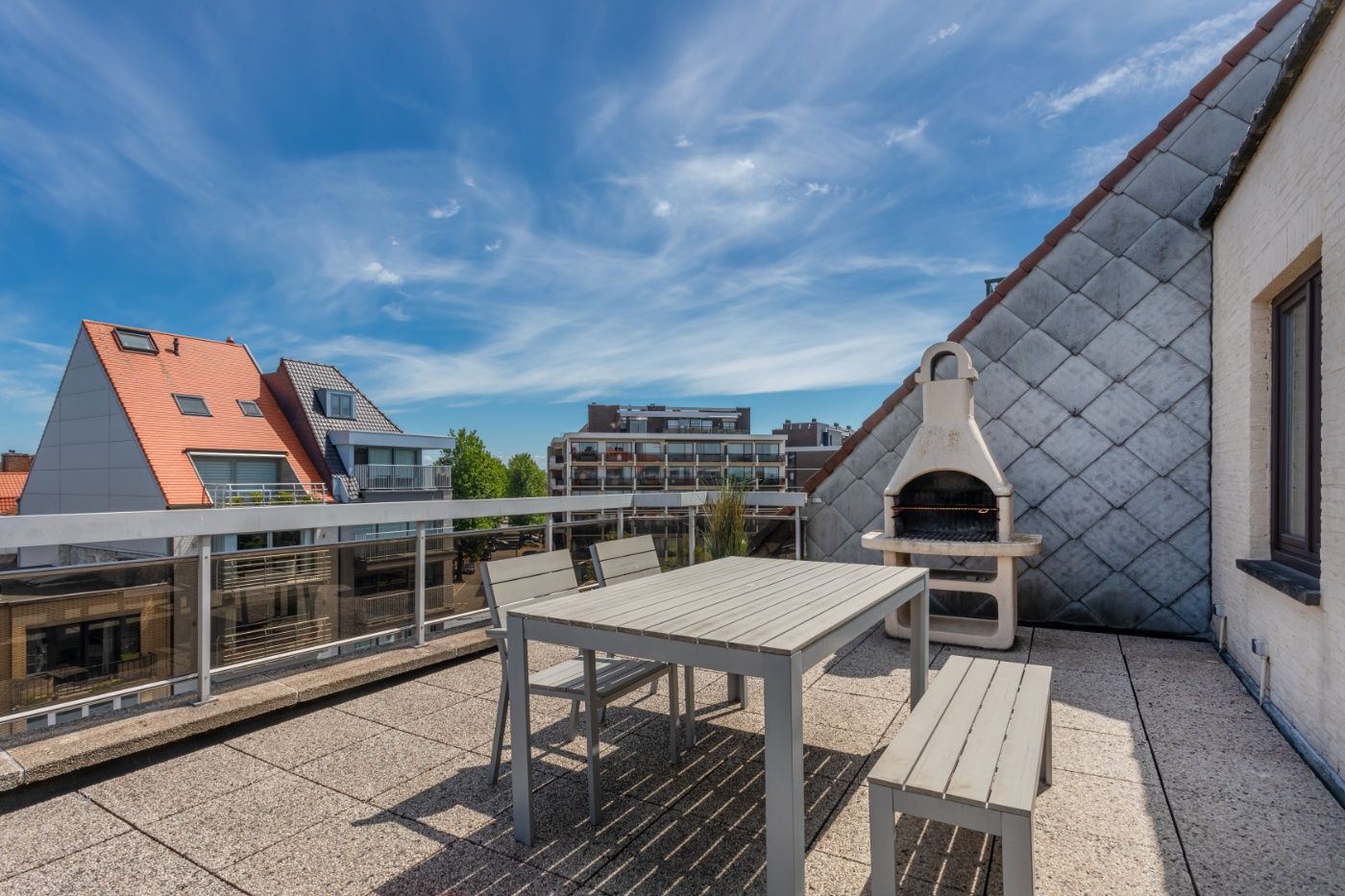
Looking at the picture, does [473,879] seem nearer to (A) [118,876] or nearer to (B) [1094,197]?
(A) [118,876]

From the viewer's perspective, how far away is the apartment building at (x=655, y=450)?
1971 inches

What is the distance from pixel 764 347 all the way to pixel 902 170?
1888 centimetres

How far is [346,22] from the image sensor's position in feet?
21.5

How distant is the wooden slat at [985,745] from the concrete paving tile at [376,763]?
1857 millimetres

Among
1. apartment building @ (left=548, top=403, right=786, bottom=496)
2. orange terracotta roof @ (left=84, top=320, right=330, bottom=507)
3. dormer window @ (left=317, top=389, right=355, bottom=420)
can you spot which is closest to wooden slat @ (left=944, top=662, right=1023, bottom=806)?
orange terracotta roof @ (left=84, top=320, right=330, bottom=507)

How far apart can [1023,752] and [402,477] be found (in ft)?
80.4

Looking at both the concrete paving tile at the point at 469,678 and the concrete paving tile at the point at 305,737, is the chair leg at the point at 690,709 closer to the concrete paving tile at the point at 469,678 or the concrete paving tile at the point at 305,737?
the concrete paving tile at the point at 469,678

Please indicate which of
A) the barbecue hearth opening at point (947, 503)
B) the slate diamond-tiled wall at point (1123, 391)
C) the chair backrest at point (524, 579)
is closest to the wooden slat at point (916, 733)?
the chair backrest at point (524, 579)

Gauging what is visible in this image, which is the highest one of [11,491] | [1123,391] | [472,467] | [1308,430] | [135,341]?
[135,341]

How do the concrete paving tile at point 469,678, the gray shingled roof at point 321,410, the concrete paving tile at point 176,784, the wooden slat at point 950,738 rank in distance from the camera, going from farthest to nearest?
the gray shingled roof at point 321,410 < the concrete paving tile at point 469,678 < the concrete paving tile at point 176,784 < the wooden slat at point 950,738

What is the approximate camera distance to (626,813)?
80.1 inches

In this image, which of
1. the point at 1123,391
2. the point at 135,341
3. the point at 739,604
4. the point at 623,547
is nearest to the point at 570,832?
the point at 739,604

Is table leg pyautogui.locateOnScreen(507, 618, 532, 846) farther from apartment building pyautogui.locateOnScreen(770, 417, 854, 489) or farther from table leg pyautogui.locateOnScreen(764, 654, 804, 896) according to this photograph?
apartment building pyautogui.locateOnScreen(770, 417, 854, 489)

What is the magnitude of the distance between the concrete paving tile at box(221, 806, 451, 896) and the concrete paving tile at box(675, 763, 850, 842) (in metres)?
0.80
